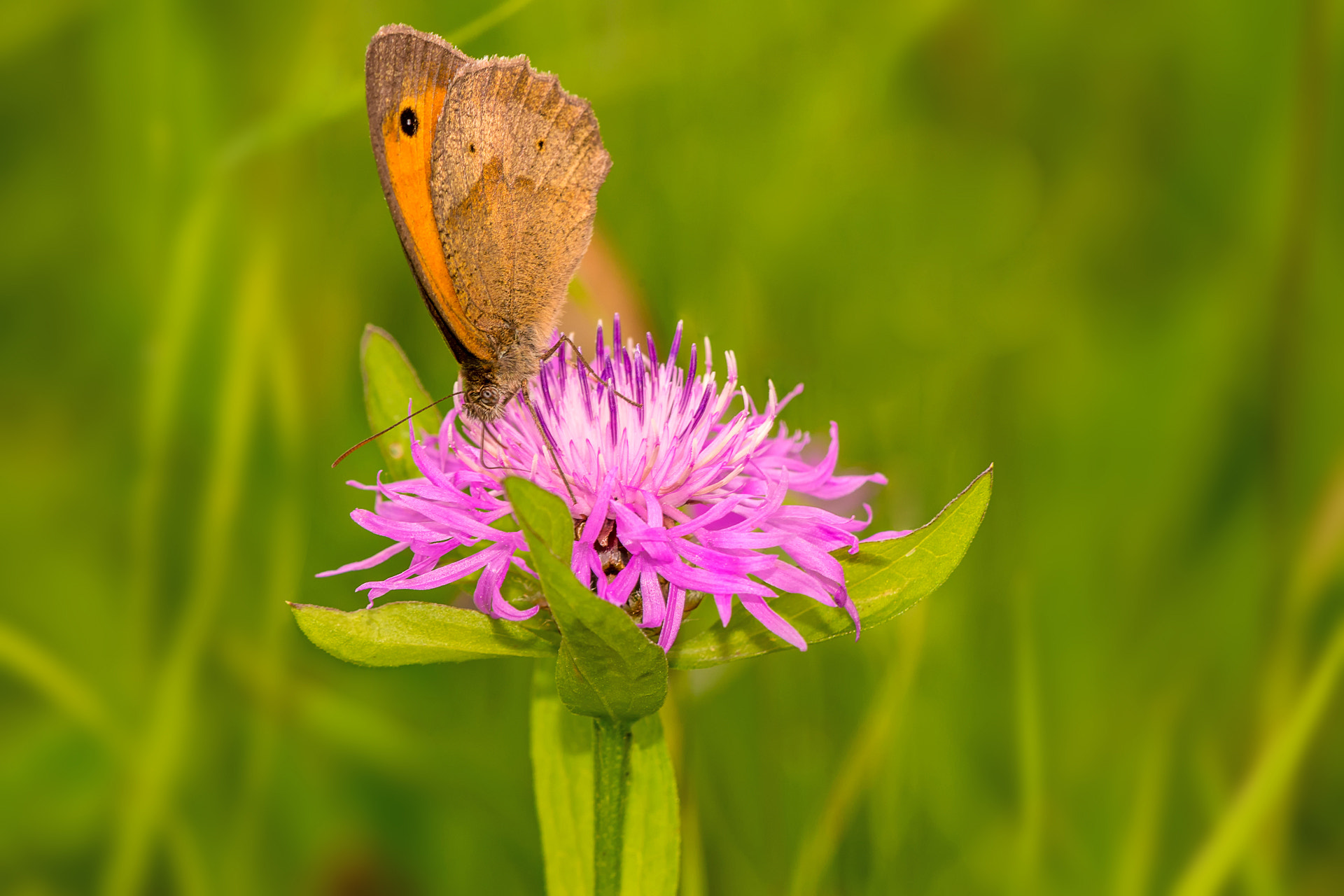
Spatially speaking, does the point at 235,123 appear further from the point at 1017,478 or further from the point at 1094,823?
the point at 1094,823

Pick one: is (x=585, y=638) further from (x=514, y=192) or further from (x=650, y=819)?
(x=514, y=192)

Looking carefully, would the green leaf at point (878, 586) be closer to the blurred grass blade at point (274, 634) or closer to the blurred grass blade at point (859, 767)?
the blurred grass blade at point (859, 767)

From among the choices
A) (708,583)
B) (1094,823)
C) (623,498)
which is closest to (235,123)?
(623,498)

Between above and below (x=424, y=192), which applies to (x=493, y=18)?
above

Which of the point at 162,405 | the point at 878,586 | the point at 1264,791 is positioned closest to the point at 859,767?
the point at 878,586

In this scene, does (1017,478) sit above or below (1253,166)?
below
